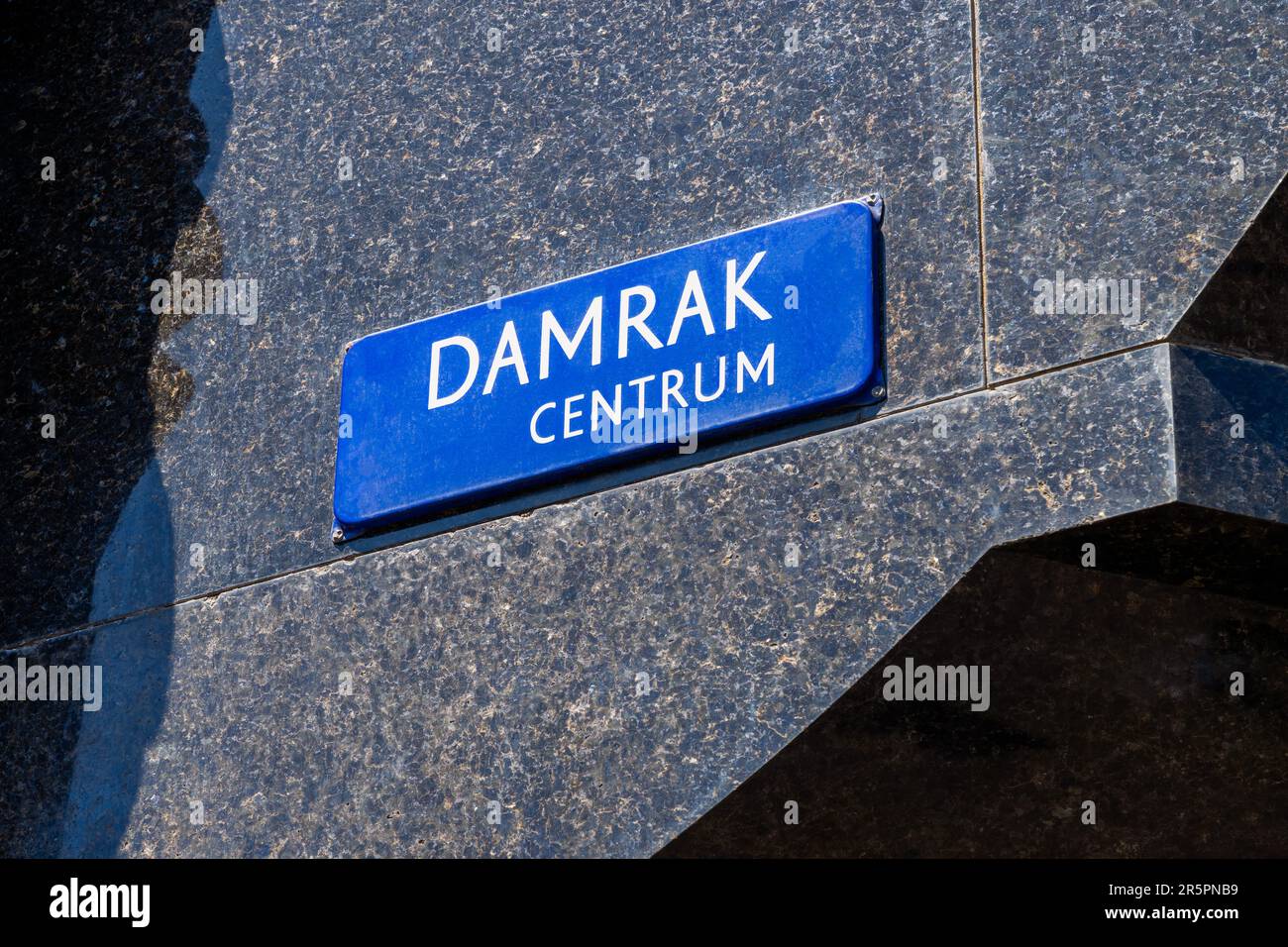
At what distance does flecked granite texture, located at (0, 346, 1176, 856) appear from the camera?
4.25m

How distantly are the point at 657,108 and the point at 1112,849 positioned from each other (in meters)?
2.35

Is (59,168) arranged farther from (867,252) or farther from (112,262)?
(867,252)

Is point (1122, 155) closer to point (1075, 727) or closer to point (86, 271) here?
point (1075, 727)

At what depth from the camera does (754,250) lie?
4.77 meters

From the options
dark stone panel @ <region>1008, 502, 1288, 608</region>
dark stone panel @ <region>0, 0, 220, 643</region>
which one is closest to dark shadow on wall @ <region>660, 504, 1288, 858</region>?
dark stone panel @ <region>1008, 502, 1288, 608</region>

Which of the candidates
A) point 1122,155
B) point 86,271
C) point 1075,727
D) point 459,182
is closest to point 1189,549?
point 1075,727

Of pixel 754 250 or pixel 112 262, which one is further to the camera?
pixel 112 262

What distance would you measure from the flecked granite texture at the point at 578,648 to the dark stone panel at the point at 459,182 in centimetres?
22

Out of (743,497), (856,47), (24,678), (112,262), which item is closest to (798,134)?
(856,47)

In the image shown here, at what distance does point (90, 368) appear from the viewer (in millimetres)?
6113

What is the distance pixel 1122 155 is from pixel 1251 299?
18.1 inches

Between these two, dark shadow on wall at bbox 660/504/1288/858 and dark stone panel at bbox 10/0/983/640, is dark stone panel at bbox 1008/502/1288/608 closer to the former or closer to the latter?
dark shadow on wall at bbox 660/504/1288/858

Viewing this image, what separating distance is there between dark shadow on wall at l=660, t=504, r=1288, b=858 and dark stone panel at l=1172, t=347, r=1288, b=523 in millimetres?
74

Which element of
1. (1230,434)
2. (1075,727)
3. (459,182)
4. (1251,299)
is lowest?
(1075,727)
